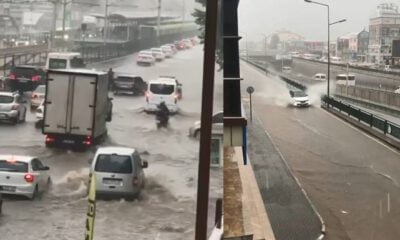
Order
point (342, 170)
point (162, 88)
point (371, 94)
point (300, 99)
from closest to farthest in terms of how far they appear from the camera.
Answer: point (162, 88)
point (342, 170)
point (371, 94)
point (300, 99)

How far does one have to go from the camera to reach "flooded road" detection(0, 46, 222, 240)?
5516 millimetres

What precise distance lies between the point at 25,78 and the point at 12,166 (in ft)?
3.39

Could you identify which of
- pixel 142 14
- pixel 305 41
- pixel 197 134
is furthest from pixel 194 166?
pixel 305 41

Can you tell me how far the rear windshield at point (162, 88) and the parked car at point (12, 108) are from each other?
146 cm

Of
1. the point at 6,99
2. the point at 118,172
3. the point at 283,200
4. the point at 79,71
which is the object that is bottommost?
the point at 283,200

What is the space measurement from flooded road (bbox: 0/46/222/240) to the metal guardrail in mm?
19451

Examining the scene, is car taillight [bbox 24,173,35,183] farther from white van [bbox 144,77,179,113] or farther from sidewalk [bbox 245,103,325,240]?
sidewalk [bbox 245,103,325,240]

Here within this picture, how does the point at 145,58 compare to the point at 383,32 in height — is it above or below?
below

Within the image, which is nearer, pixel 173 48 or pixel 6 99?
pixel 6 99

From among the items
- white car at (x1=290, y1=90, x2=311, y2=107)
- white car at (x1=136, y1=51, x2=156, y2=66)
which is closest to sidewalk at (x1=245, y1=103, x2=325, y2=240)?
white car at (x1=136, y1=51, x2=156, y2=66)

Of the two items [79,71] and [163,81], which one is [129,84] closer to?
[163,81]

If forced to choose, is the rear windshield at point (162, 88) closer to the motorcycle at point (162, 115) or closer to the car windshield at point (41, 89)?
the motorcycle at point (162, 115)

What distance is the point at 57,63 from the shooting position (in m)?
5.99

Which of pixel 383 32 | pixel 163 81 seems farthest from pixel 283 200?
pixel 383 32
